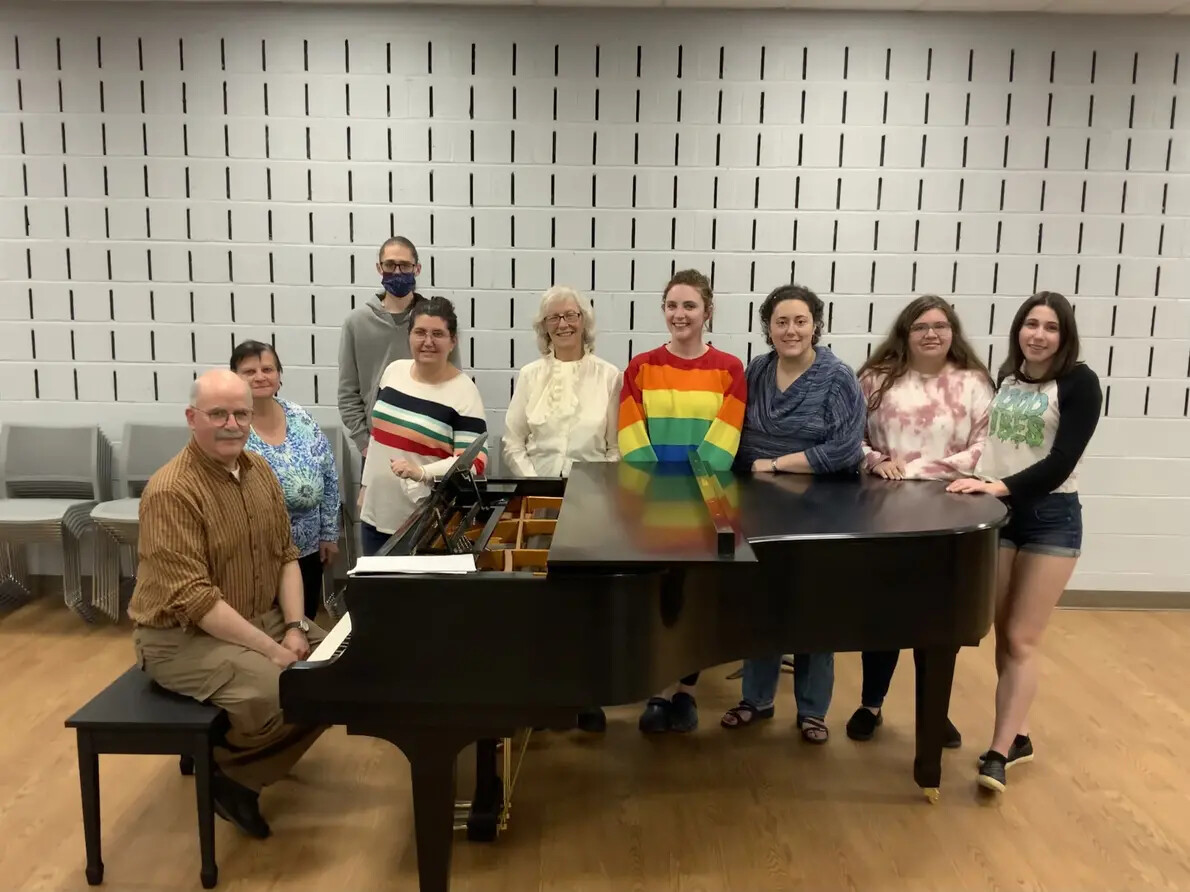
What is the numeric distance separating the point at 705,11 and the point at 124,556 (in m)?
3.88

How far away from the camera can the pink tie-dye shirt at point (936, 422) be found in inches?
114

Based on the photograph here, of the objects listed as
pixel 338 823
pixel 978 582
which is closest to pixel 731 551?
pixel 978 582

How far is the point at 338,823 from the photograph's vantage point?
101 inches

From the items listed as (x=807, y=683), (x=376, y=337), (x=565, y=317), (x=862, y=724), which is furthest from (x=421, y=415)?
(x=862, y=724)

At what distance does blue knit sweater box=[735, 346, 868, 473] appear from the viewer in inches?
113

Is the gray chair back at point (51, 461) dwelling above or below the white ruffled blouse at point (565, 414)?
below

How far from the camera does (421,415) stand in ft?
10.5

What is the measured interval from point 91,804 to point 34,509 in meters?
2.38

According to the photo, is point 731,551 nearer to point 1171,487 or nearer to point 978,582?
point 978,582

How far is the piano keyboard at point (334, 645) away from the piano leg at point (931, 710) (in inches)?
61.7

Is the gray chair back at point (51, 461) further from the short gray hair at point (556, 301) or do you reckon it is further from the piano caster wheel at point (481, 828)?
the piano caster wheel at point (481, 828)

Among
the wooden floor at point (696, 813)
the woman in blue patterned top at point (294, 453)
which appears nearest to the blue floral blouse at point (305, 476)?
the woman in blue patterned top at point (294, 453)

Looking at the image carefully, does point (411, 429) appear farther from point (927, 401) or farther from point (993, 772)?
point (993, 772)

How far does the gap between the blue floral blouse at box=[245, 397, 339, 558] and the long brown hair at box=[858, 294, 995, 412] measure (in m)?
1.90
